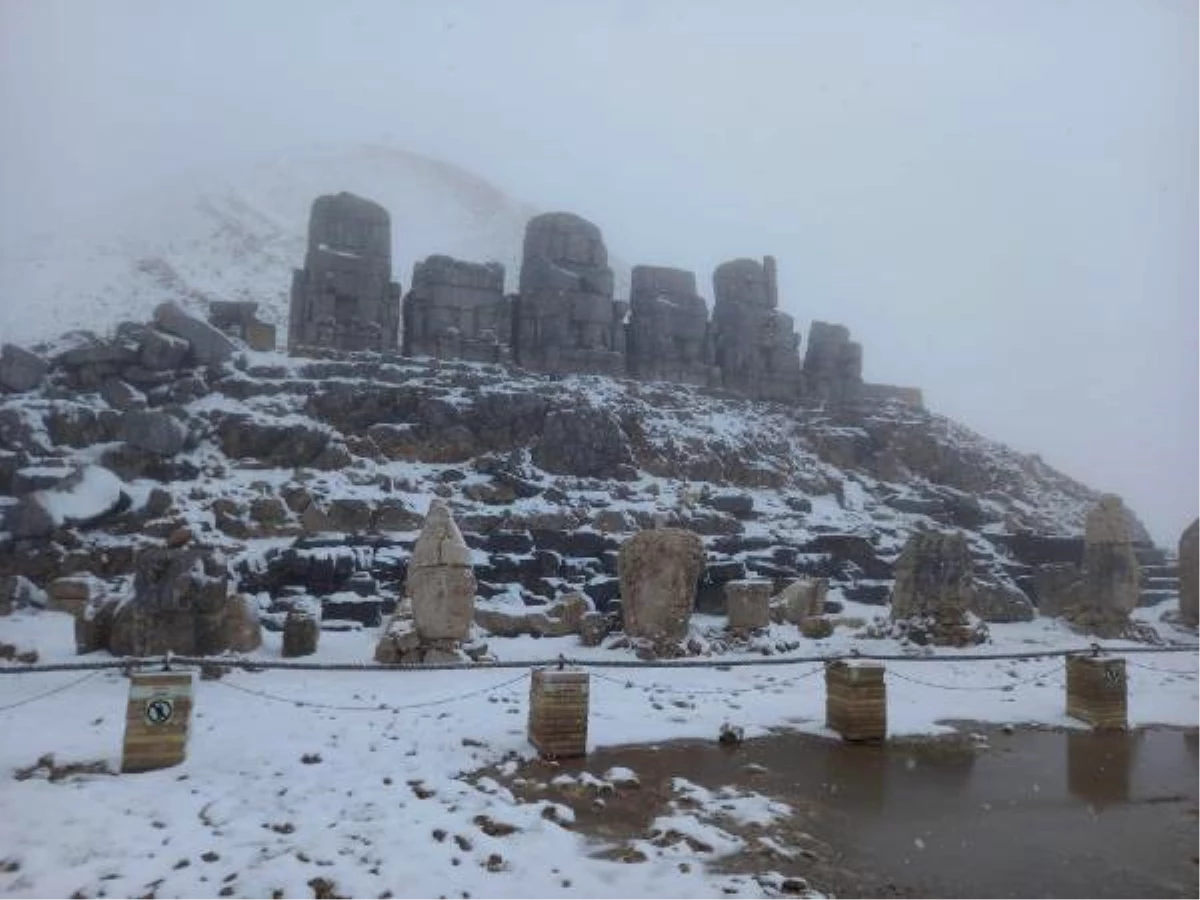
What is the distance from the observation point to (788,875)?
17.1ft

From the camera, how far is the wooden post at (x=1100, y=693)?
9.54 metres

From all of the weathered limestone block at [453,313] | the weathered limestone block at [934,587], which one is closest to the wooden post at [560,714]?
the weathered limestone block at [934,587]

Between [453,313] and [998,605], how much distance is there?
1956 cm

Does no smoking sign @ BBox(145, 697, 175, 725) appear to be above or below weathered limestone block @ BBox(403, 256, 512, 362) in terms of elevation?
below

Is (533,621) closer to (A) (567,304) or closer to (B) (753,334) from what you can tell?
(A) (567,304)

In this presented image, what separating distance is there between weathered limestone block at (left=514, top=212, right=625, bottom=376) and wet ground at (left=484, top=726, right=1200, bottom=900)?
24205 mm

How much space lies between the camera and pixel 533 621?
15242mm

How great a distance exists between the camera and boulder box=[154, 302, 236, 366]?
25219 mm

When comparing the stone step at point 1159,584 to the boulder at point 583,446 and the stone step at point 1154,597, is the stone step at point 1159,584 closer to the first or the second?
the stone step at point 1154,597

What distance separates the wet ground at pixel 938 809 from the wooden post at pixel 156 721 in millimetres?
2632

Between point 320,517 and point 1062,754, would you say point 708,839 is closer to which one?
point 1062,754

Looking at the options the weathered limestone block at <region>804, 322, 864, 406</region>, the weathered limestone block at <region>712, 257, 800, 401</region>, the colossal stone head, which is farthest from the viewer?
the weathered limestone block at <region>804, 322, 864, 406</region>

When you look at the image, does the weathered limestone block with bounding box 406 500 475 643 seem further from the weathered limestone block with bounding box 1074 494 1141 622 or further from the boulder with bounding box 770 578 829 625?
the weathered limestone block with bounding box 1074 494 1141 622

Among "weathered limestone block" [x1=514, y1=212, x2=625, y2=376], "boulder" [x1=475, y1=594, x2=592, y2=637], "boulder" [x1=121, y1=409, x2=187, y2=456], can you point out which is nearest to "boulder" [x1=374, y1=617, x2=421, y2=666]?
"boulder" [x1=475, y1=594, x2=592, y2=637]
